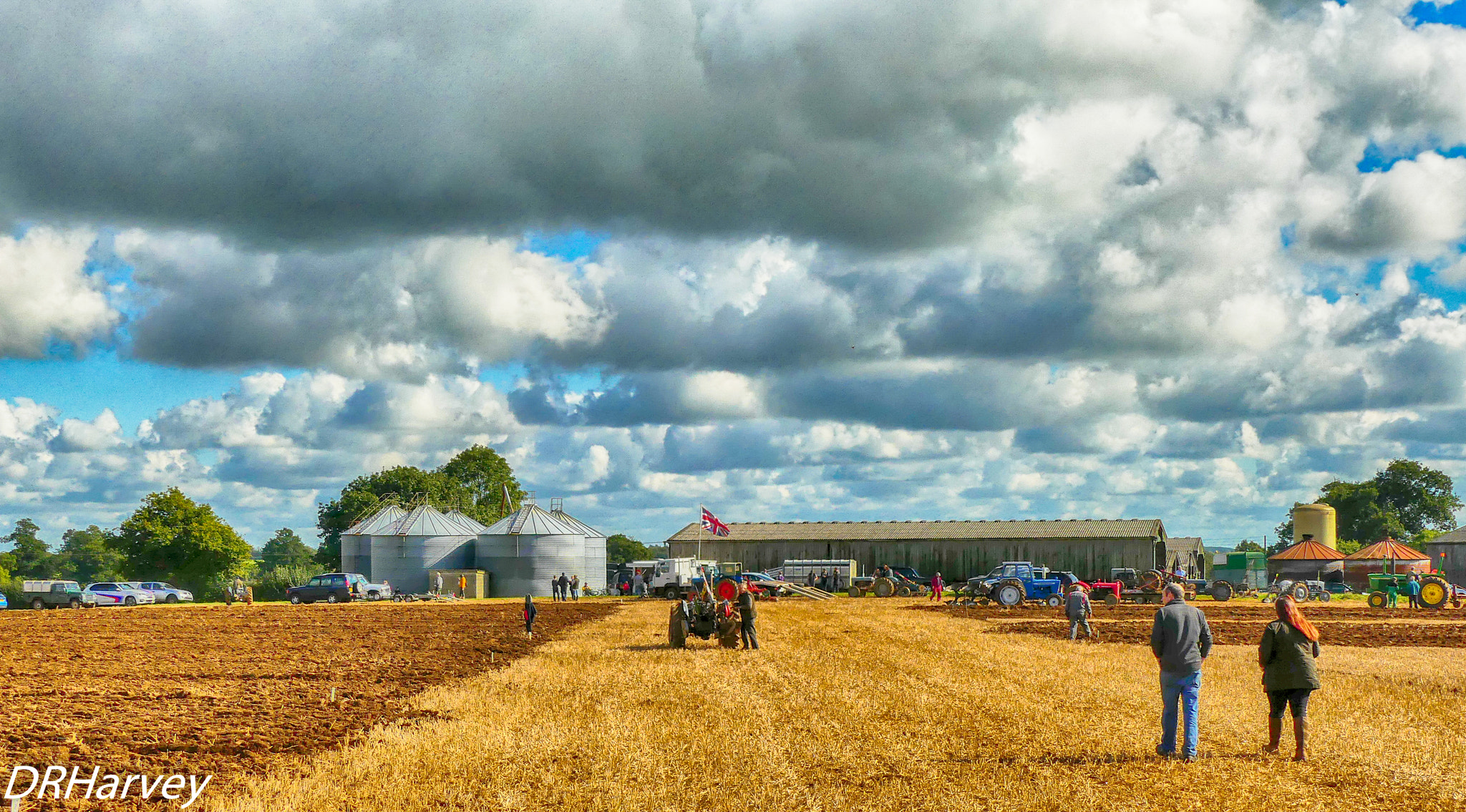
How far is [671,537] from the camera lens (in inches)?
3875

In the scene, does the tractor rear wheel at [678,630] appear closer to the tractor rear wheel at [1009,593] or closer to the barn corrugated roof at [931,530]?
the tractor rear wheel at [1009,593]

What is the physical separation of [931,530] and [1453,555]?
4175 cm

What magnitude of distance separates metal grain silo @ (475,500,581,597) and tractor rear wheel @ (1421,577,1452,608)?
53.1 meters

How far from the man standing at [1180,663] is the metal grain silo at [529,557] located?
75.3m

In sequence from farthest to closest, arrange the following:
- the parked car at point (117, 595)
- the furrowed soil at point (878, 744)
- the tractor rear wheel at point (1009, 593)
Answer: the parked car at point (117, 595) → the tractor rear wheel at point (1009, 593) → the furrowed soil at point (878, 744)

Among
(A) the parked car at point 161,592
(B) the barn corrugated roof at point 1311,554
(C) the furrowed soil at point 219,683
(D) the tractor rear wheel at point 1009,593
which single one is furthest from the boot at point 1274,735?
(B) the barn corrugated roof at point 1311,554

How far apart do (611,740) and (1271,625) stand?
8199 mm

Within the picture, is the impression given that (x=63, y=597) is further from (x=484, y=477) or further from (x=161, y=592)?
(x=484, y=477)

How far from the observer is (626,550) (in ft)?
619

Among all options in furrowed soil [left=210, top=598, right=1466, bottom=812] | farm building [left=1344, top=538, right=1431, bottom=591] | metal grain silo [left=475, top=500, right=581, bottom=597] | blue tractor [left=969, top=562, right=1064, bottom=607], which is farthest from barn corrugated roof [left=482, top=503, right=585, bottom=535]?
furrowed soil [left=210, top=598, right=1466, bottom=812]

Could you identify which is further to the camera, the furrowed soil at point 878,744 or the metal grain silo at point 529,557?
the metal grain silo at point 529,557

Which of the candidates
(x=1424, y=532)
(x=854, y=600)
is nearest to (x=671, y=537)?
(x=854, y=600)

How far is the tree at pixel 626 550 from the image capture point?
614 feet

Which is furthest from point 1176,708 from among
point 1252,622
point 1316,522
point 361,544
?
point 1316,522
